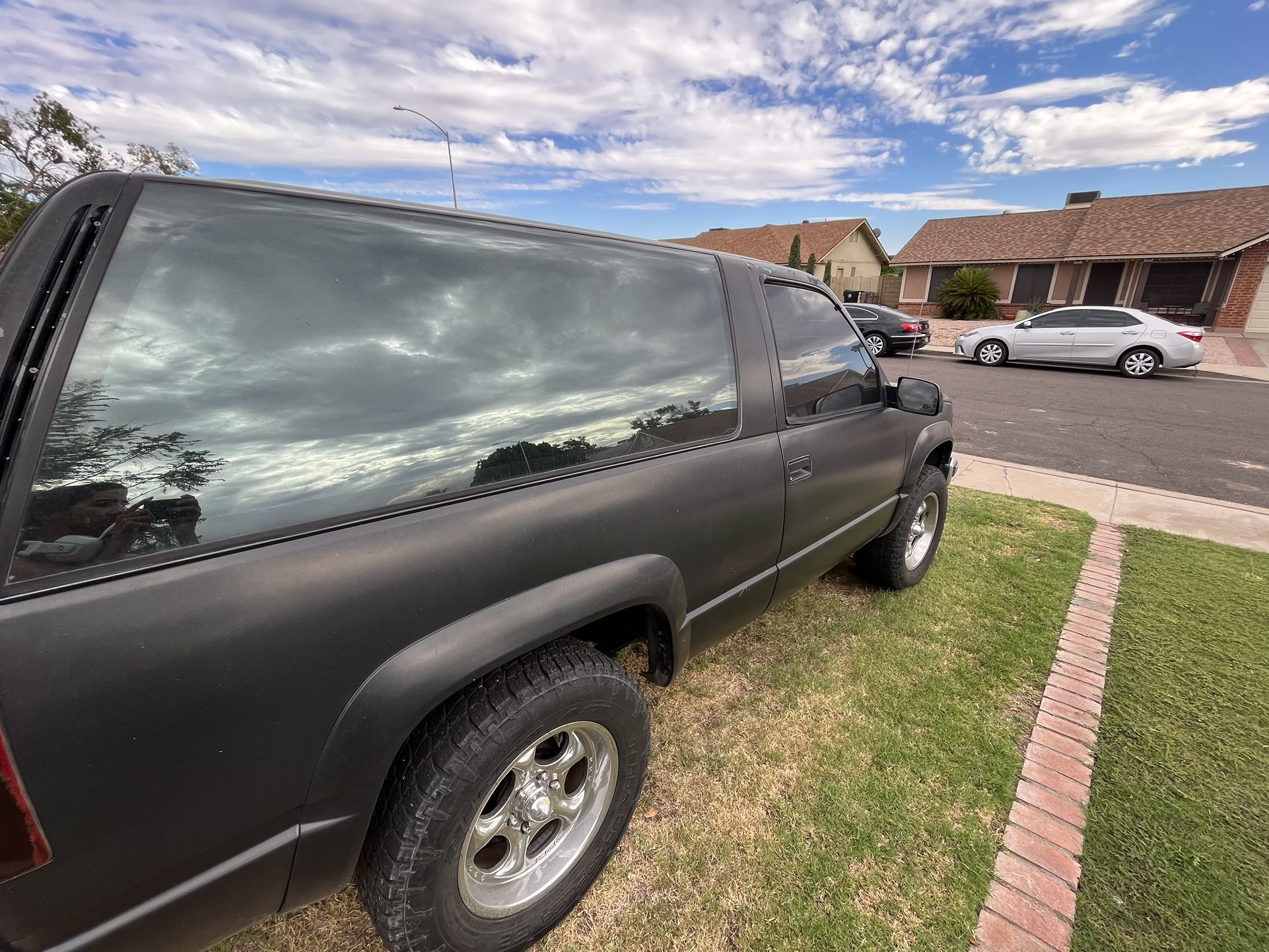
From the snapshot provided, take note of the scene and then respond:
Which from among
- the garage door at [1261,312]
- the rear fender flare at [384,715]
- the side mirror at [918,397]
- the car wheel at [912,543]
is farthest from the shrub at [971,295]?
the rear fender flare at [384,715]

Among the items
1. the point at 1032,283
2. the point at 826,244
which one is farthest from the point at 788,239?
the point at 1032,283

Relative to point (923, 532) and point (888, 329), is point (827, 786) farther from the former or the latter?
point (888, 329)

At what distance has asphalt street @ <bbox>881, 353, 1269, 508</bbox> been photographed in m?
6.23

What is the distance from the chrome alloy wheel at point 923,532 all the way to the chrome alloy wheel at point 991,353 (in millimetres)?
13308

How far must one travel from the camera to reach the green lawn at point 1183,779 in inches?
68.7

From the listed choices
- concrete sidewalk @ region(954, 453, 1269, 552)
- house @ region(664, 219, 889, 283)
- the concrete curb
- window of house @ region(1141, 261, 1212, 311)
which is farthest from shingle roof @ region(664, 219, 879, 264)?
concrete sidewalk @ region(954, 453, 1269, 552)

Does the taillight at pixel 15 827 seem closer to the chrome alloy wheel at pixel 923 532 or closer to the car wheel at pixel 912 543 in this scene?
the car wheel at pixel 912 543

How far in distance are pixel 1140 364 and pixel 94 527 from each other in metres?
17.1

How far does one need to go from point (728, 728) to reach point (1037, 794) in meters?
1.16

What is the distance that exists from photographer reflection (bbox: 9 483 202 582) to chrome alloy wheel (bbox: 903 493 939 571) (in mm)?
3554

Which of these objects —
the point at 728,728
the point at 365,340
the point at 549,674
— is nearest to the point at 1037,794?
the point at 728,728

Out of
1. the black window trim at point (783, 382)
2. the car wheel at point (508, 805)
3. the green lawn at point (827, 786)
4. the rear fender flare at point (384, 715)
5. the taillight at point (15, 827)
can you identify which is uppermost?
the black window trim at point (783, 382)

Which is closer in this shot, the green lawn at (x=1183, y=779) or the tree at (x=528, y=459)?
the tree at (x=528, y=459)

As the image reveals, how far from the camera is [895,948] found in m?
1.66
